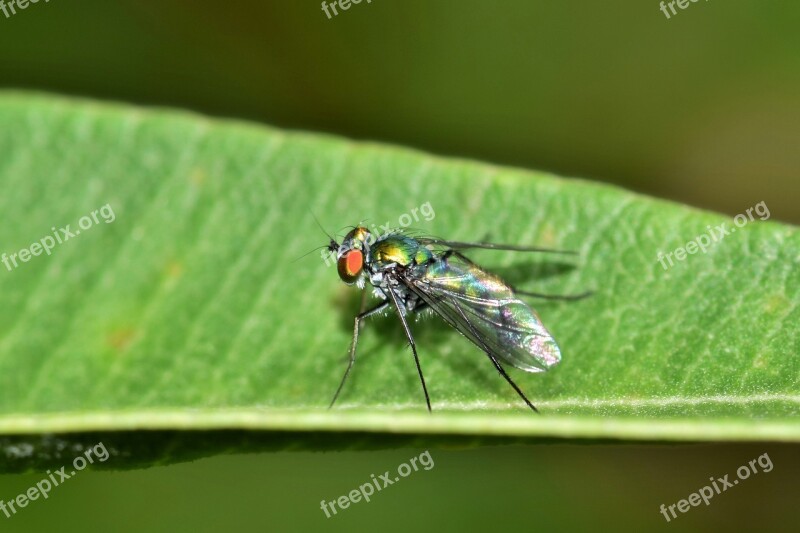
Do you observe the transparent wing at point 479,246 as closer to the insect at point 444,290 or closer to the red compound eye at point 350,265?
the insect at point 444,290

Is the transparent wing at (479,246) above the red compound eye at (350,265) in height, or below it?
below

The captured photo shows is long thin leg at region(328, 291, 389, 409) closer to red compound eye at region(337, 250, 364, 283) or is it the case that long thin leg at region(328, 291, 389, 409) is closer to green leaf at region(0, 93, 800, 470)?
green leaf at region(0, 93, 800, 470)

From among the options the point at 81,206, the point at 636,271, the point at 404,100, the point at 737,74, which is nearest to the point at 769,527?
the point at 636,271

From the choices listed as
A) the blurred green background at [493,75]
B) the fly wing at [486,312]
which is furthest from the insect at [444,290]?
the blurred green background at [493,75]

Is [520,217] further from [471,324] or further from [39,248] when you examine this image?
[39,248]

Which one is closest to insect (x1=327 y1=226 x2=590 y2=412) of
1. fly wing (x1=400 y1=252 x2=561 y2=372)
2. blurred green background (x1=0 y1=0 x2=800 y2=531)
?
fly wing (x1=400 y1=252 x2=561 y2=372)

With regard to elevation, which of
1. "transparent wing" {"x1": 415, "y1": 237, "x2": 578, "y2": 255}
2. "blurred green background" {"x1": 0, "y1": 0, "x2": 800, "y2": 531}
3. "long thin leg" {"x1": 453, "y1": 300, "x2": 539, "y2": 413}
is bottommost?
"long thin leg" {"x1": 453, "y1": 300, "x2": 539, "y2": 413}

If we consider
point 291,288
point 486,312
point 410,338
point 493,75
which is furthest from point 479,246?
point 493,75
